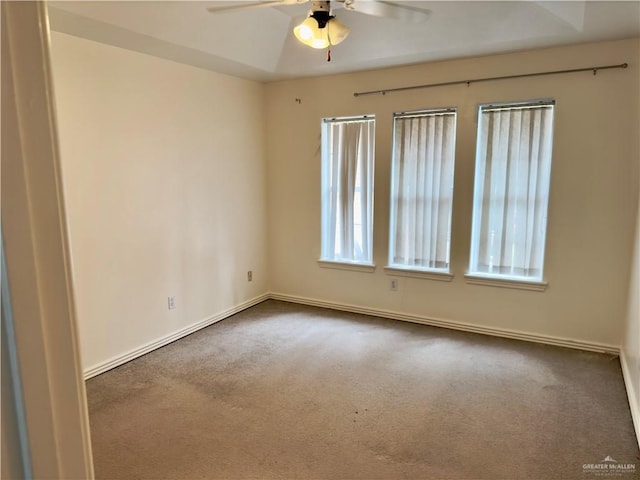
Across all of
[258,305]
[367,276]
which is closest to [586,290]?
[367,276]

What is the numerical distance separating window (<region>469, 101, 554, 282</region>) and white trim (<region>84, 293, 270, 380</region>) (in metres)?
2.46

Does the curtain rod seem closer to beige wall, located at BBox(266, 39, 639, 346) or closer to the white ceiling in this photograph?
beige wall, located at BBox(266, 39, 639, 346)

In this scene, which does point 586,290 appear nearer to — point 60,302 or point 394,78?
point 394,78

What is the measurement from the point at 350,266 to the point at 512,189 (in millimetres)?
1750

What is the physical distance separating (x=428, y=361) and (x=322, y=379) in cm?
89

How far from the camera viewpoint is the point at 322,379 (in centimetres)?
303

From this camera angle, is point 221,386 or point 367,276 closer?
point 221,386

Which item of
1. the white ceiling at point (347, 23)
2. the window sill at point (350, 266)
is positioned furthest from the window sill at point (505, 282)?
the white ceiling at point (347, 23)

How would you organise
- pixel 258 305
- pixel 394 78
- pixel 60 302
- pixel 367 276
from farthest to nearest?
pixel 258 305
pixel 367 276
pixel 394 78
pixel 60 302

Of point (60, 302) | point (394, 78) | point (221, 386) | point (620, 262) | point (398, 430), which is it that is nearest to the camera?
point (60, 302)

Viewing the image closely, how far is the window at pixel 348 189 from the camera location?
427 cm

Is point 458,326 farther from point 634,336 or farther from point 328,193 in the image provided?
point 328,193

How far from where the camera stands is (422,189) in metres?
4.02

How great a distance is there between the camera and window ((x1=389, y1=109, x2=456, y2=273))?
12.7ft
